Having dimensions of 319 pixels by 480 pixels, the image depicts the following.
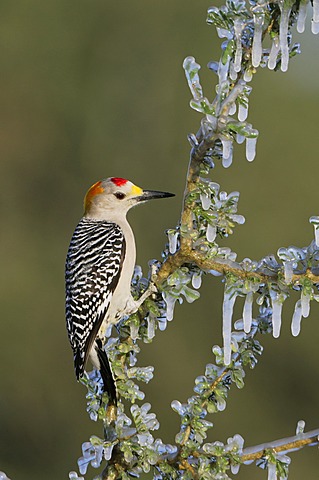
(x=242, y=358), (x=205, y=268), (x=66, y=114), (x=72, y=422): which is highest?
(x=66, y=114)

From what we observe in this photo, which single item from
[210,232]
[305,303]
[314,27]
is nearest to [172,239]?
[210,232]

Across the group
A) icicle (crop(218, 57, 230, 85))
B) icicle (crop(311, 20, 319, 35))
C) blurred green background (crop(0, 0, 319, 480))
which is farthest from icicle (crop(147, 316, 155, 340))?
blurred green background (crop(0, 0, 319, 480))

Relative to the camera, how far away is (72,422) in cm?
962

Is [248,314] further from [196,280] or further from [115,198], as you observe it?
[115,198]

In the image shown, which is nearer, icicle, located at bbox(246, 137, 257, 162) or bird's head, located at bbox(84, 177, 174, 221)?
icicle, located at bbox(246, 137, 257, 162)

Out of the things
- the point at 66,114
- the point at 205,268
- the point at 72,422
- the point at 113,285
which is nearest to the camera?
the point at 205,268

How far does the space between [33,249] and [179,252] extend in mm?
9207

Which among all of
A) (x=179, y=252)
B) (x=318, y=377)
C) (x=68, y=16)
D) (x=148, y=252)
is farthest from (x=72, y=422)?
(x=179, y=252)

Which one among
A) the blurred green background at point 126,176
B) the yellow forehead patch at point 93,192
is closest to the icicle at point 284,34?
the yellow forehead patch at point 93,192

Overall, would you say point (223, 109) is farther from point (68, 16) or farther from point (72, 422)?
point (68, 16)

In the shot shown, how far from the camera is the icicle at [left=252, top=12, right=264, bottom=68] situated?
225 cm

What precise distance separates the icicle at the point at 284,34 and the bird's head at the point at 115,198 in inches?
70.9

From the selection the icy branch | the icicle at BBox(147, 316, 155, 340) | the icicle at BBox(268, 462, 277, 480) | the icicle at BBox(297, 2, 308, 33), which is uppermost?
the icicle at BBox(297, 2, 308, 33)

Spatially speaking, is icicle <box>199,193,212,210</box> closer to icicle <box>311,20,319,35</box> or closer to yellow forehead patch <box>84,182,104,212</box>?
icicle <box>311,20,319,35</box>
